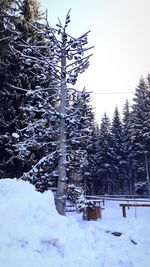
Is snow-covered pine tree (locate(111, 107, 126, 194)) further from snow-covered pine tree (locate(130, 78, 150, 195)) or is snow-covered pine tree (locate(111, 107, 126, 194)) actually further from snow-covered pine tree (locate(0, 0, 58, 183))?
snow-covered pine tree (locate(0, 0, 58, 183))

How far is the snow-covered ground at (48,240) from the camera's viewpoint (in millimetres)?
7879

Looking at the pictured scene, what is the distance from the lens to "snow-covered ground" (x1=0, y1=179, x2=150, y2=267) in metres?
7.88

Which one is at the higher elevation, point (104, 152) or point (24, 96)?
point (104, 152)

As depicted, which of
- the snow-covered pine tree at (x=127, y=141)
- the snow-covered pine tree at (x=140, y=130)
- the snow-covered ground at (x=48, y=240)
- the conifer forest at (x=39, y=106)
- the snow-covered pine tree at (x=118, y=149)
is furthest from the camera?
the snow-covered pine tree at (x=118, y=149)

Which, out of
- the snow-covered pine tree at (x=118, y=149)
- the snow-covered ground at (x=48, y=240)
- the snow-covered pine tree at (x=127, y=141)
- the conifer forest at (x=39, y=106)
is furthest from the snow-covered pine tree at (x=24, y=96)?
the snow-covered pine tree at (x=118, y=149)

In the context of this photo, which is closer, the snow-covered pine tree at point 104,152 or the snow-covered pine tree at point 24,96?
the snow-covered pine tree at point 24,96

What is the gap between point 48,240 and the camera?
8.62m

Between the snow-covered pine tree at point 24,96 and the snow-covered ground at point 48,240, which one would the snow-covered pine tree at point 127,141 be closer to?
the snow-covered pine tree at point 24,96

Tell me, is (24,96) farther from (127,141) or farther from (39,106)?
(127,141)

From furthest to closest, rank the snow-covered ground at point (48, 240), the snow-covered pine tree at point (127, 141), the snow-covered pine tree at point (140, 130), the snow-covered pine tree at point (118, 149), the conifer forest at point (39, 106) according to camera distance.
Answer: the snow-covered pine tree at point (118, 149) → the snow-covered pine tree at point (127, 141) → the snow-covered pine tree at point (140, 130) → the conifer forest at point (39, 106) → the snow-covered ground at point (48, 240)

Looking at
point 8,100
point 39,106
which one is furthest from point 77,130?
point 8,100

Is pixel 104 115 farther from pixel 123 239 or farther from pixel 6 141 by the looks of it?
pixel 123 239

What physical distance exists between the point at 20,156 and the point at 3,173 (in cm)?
188

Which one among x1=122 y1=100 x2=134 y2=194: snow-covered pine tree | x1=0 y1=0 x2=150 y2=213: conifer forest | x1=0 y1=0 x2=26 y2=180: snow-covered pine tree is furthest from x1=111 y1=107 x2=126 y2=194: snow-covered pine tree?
x1=0 y1=0 x2=26 y2=180: snow-covered pine tree
